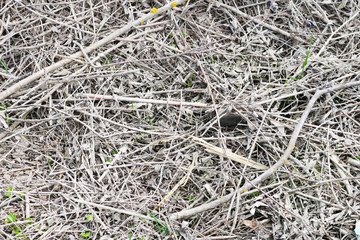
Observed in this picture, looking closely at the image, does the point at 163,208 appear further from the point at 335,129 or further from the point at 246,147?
the point at 335,129

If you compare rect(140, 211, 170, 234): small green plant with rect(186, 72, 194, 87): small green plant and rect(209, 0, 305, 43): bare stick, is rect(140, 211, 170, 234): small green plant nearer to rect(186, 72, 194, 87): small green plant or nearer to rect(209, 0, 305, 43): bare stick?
rect(186, 72, 194, 87): small green plant

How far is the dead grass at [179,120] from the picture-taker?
7.12 feet

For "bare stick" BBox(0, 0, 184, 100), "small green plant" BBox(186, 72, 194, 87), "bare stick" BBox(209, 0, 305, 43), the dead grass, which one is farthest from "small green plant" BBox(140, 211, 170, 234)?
"bare stick" BBox(209, 0, 305, 43)

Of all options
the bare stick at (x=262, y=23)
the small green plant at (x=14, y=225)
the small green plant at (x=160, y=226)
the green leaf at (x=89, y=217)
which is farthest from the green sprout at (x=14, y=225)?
the bare stick at (x=262, y=23)

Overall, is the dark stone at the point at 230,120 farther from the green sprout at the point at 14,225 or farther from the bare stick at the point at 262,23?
the green sprout at the point at 14,225

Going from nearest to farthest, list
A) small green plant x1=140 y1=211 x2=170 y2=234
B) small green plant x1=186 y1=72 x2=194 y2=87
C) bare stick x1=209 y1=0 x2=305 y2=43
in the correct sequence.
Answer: small green plant x1=140 y1=211 x2=170 y2=234 < small green plant x1=186 y1=72 x2=194 y2=87 < bare stick x1=209 y1=0 x2=305 y2=43

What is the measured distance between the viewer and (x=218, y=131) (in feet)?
7.66

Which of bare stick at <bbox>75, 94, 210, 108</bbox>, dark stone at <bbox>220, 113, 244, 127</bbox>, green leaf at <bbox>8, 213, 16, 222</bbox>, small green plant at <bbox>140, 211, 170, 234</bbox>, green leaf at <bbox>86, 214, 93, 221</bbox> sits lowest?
small green plant at <bbox>140, 211, 170, 234</bbox>

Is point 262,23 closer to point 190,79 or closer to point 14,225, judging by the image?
point 190,79

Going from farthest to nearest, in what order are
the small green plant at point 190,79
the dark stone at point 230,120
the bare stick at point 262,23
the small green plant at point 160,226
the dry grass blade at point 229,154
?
the bare stick at point 262,23
the small green plant at point 190,79
the dark stone at point 230,120
the dry grass blade at point 229,154
the small green plant at point 160,226

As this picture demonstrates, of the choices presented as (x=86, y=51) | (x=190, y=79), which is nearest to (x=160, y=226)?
(x=190, y=79)

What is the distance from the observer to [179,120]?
2447 millimetres

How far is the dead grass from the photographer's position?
2.17 meters

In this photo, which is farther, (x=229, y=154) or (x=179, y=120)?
(x=179, y=120)
